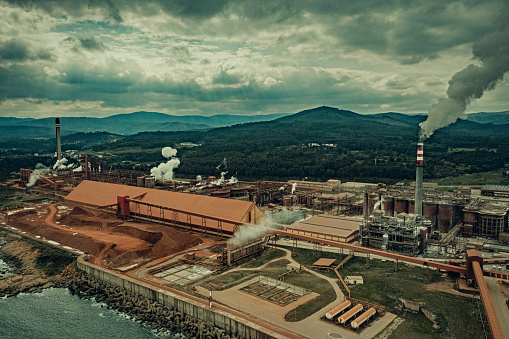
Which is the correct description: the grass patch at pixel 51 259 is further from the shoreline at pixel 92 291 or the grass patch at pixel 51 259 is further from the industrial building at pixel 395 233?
the industrial building at pixel 395 233

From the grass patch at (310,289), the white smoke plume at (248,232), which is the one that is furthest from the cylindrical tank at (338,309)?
the white smoke plume at (248,232)

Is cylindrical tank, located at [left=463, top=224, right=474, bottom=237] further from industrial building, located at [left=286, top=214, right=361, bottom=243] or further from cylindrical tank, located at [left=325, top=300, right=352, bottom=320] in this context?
cylindrical tank, located at [left=325, top=300, right=352, bottom=320]

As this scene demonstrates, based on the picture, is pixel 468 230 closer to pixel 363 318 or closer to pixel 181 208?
pixel 363 318

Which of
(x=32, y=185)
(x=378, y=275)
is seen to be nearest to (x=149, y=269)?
(x=378, y=275)

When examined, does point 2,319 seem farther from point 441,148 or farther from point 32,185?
point 441,148

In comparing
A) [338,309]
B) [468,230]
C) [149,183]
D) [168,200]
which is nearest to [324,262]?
[338,309]

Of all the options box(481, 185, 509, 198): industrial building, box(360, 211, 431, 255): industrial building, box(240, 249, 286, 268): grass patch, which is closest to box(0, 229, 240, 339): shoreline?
box(240, 249, 286, 268): grass patch
